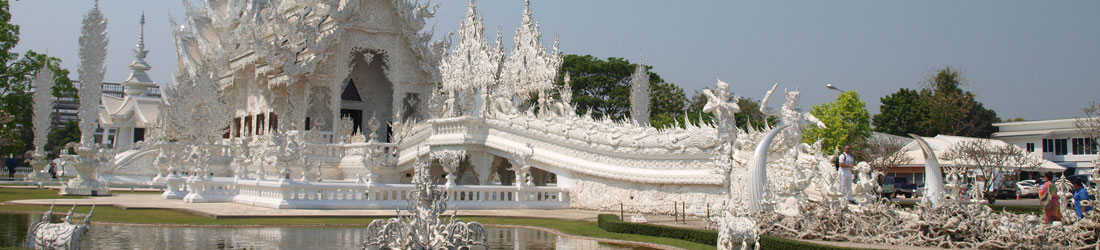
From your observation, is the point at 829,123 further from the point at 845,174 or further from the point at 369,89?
the point at 845,174

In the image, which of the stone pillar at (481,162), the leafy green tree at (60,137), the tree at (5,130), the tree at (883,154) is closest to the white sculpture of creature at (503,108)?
the stone pillar at (481,162)

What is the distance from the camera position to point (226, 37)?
37125mm

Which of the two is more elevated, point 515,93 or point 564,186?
point 515,93

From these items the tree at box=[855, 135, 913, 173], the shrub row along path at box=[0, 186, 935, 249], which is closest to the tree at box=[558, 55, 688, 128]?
the tree at box=[855, 135, 913, 173]

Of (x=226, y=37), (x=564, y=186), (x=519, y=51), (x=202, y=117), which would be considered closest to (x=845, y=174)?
(x=564, y=186)

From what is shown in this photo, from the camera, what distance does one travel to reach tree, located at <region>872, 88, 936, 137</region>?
1908 inches

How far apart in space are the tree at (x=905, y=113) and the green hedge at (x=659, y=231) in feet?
128

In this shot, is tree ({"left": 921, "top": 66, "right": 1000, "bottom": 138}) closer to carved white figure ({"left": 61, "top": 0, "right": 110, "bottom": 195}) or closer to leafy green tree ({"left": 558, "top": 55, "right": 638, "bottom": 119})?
leafy green tree ({"left": 558, "top": 55, "right": 638, "bottom": 119})

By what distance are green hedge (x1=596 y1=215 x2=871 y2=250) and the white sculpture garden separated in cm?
50

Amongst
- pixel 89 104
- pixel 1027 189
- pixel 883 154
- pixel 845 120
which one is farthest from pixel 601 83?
pixel 89 104

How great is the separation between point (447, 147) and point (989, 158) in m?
20.1

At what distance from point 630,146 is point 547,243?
7.06m

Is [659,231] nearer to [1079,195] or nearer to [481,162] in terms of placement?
[1079,195]

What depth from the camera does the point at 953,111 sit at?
47.8 meters
